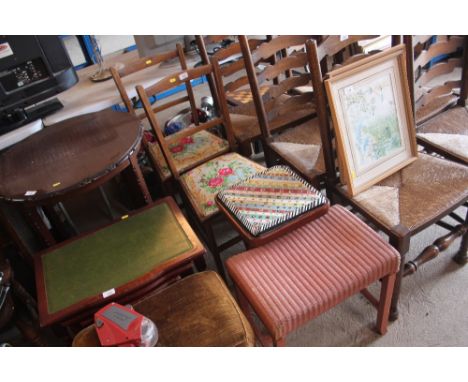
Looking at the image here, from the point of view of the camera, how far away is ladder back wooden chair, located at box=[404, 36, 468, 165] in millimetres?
1572

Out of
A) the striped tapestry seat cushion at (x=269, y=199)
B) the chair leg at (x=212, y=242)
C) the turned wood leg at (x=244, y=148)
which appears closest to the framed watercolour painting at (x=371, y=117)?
the striped tapestry seat cushion at (x=269, y=199)

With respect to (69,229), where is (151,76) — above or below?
above

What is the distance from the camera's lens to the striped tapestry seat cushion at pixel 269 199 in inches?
51.7

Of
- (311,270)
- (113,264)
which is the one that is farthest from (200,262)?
(311,270)

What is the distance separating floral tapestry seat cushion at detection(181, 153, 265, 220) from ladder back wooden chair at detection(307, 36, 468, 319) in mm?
421

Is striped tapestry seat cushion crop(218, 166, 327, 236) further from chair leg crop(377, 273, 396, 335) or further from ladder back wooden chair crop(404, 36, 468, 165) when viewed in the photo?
ladder back wooden chair crop(404, 36, 468, 165)

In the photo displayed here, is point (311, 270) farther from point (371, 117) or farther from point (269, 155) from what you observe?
point (269, 155)

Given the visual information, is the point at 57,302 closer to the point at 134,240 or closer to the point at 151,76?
the point at 134,240

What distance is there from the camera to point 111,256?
1393 millimetres

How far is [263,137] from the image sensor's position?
189cm

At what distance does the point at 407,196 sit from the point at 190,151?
1115 mm

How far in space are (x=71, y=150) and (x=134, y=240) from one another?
51 cm

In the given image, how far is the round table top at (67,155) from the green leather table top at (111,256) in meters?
0.26

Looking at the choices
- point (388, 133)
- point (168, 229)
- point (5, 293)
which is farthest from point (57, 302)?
point (388, 133)
